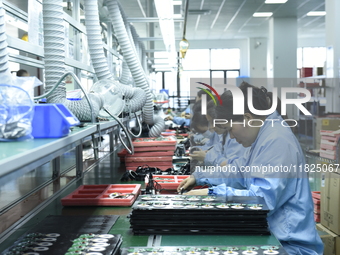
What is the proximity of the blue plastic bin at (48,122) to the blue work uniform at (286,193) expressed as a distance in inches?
35.4

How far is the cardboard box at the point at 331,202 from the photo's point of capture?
11.5ft

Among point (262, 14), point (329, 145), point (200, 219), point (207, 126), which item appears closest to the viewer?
point (200, 219)

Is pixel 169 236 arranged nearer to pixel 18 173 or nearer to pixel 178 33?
pixel 18 173

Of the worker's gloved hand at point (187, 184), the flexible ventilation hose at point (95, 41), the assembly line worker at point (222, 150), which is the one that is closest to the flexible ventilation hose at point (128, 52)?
the assembly line worker at point (222, 150)

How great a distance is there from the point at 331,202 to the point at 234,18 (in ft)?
30.7

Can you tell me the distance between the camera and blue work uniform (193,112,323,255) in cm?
183

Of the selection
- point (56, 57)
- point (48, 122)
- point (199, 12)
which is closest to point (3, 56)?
point (48, 122)

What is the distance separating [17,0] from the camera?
2709 millimetres

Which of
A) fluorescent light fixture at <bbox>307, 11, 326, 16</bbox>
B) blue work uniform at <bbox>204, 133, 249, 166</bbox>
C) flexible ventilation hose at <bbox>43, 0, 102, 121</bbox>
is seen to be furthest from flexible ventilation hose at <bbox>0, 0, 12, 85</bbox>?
fluorescent light fixture at <bbox>307, 11, 326, 16</bbox>

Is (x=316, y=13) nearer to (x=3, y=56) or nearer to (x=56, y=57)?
(x=56, y=57)

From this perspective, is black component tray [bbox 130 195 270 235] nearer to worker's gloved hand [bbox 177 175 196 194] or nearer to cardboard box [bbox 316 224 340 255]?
worker's gloved hand [bbox 177 175 196 194]

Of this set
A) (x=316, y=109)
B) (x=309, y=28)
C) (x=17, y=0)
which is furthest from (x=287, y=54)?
(x=17, y=0)

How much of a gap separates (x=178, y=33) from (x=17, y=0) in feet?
38.7

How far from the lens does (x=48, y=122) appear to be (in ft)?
4.44
